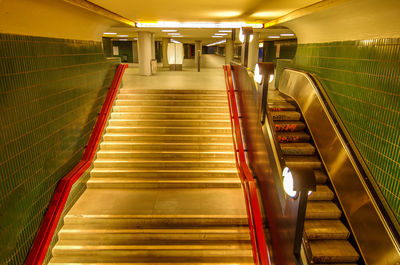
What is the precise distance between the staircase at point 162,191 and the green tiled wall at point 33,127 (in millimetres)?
823

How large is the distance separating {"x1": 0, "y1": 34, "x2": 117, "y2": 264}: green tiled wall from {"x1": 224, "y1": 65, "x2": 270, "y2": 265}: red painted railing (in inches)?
137

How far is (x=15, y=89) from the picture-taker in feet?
11.7

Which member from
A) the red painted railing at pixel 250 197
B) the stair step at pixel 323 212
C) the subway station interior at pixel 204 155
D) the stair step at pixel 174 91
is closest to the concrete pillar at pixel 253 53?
the stair step at pixel 174 91

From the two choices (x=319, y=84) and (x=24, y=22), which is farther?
(x=319, y=84)

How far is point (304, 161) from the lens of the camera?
205 inches

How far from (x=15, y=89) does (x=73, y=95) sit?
1929 mm

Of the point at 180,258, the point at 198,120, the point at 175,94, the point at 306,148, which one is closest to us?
the point at 180,258

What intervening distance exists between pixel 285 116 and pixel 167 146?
289 centimetres

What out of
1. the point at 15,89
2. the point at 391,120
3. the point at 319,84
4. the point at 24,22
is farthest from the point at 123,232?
the point at 319,84

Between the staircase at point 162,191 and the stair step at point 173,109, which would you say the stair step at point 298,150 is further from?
the stair step at point 173,109

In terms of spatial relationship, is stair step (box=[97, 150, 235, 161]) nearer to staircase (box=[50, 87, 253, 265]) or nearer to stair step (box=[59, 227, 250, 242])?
staircase (box=[50, 87, 253, 265])

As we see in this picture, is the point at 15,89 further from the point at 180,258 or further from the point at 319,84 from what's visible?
the point at 319,84

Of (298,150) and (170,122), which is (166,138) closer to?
(170,122)

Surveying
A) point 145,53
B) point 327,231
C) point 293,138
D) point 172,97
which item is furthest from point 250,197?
point 145,53
